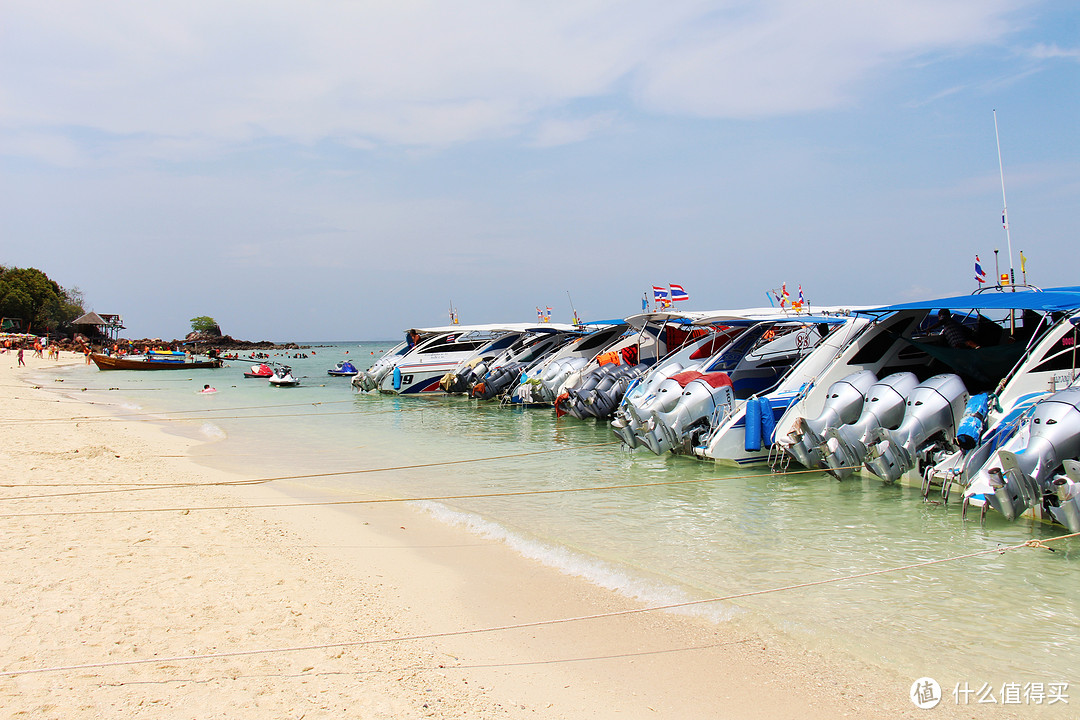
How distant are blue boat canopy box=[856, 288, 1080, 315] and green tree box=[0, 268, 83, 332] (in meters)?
97.9

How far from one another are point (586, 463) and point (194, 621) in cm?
928

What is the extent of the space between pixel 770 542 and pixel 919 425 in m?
3.43

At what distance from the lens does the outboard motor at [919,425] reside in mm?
9945

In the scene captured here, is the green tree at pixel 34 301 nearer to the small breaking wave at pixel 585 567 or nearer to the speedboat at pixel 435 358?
the speedboat at pixel 435 358

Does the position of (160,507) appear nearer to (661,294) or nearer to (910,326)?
(910,326)

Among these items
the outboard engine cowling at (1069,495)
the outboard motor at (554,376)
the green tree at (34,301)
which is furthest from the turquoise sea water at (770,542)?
the green tree at (34,301)

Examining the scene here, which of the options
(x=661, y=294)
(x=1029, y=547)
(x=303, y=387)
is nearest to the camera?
(x=1029, y=547)

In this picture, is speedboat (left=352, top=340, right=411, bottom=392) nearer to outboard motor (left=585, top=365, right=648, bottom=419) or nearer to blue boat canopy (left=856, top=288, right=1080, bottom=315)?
outboard motor (left=585, top=365, right=648, bottom=419)

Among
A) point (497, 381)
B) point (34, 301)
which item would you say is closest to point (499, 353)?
point (497, 381)

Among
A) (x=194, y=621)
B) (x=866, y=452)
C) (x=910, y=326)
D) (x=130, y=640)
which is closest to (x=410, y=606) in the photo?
(x=194, y=621)

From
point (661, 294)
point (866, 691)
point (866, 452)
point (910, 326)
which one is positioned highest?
point (661, 294)

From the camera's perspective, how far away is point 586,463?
1398 cm

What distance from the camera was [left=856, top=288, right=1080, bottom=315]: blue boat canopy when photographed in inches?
371

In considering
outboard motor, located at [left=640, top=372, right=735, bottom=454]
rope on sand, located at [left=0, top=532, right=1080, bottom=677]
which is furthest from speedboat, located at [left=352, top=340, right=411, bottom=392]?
rope on sand, located at [left=0, top=532, right=1080, bottom=677]
